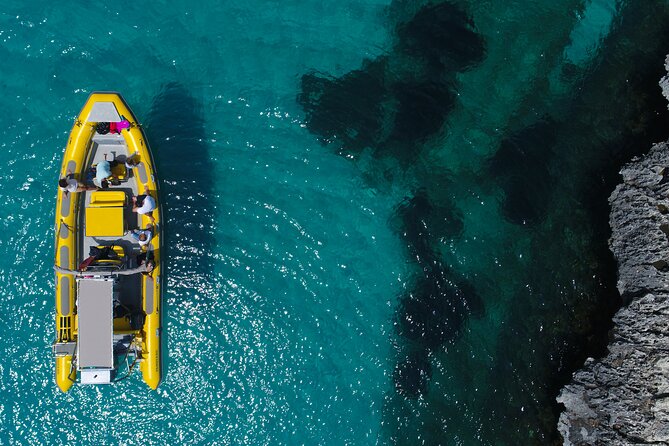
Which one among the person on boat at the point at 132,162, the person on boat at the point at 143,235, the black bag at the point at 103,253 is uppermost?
the person on boat at the point at 132,162

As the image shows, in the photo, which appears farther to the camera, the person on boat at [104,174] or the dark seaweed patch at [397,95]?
the dark seaweed patch at [397,95]

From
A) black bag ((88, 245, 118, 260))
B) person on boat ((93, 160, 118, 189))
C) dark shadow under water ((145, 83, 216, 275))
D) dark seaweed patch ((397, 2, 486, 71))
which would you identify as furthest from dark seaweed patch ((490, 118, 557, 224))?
black bag ((88, 245, 118, 260))

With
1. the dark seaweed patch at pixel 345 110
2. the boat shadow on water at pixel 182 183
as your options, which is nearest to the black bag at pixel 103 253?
the boat shadow on water at pixel 182 183

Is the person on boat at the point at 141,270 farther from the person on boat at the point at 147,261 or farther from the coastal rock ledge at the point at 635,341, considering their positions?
the coastal rock ledge at the point at 635,341

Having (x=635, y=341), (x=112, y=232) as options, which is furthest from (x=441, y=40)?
(x=112, y=232)

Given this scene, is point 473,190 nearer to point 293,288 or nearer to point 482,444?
point 293,288
